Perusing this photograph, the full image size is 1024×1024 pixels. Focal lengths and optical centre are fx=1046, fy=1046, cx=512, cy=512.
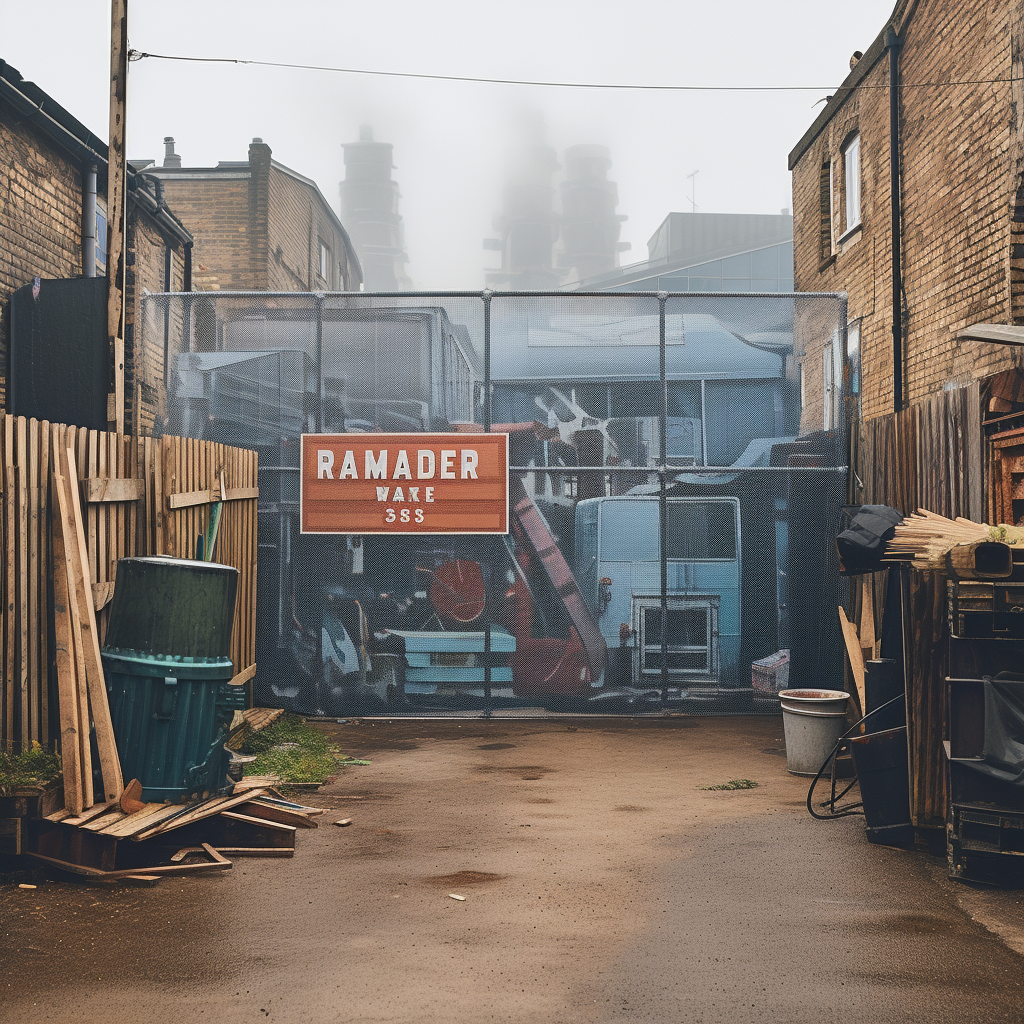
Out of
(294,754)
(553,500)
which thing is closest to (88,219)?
(553,500)

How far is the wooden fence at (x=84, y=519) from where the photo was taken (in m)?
5.56

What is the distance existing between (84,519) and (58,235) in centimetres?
579

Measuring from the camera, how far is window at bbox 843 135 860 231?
12.2m

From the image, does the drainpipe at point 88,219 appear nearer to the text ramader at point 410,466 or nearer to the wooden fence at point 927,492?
the text ramader at point 410,466

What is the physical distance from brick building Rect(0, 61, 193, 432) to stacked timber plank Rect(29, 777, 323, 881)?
4178 mm

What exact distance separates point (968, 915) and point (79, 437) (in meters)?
5.44

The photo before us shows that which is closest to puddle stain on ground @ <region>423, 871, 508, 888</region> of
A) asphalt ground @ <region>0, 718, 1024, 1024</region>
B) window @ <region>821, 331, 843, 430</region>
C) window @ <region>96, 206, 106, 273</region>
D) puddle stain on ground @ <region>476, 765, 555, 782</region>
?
asphalt ground @ <region>0, 718, 1024, 1024</region>

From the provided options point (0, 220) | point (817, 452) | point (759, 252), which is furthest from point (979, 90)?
point (759, 252)

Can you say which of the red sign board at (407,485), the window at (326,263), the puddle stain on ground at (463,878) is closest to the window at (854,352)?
the red sign board at (407,485)

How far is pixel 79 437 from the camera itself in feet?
20.5

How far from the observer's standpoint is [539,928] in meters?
4.72

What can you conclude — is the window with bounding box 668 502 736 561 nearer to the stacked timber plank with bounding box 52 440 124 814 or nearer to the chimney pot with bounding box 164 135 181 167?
the stacked timber plank with bounding box 52 440 124 814

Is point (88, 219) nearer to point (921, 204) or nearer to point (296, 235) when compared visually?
point (921, 204)

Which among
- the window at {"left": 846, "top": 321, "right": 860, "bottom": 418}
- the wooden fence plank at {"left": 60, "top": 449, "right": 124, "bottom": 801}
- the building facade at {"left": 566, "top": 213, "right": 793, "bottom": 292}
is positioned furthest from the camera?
the building facade at {"left": 566, "top": 213, "right": 793, "bottom": 292}
